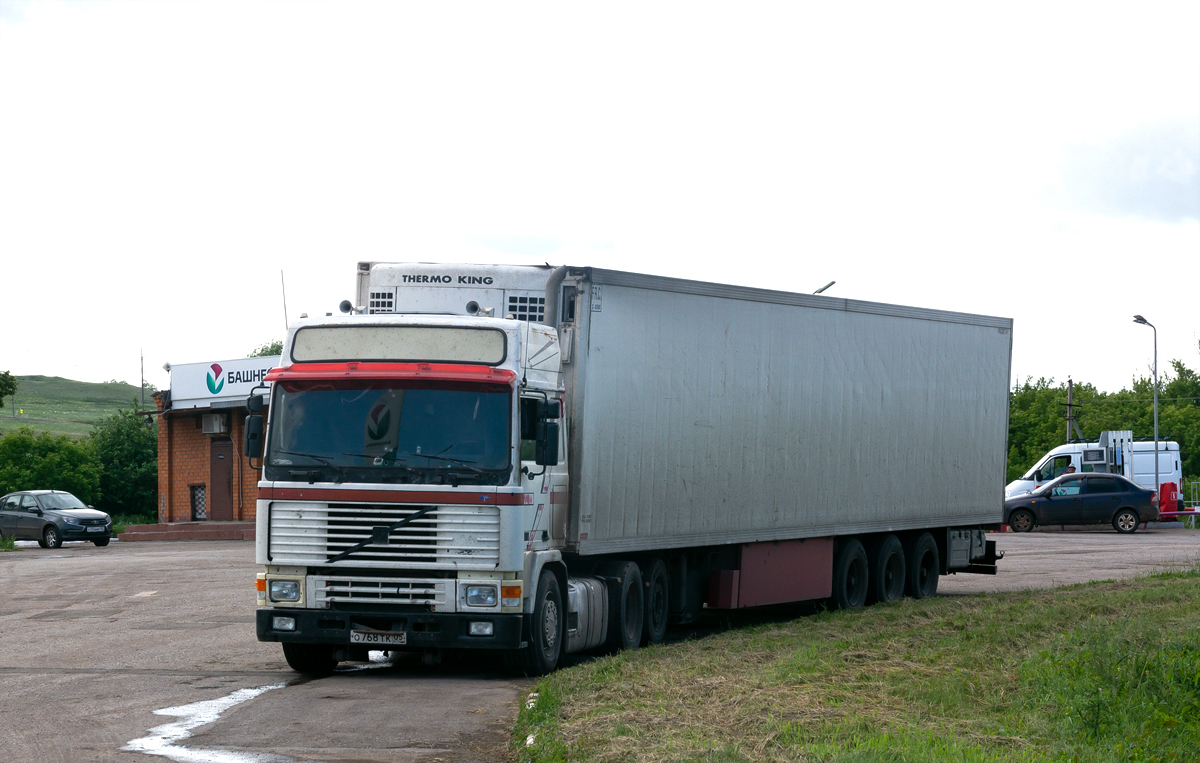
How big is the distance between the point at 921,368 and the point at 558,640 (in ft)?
28.0

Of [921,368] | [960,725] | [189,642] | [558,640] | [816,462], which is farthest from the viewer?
[921,368]

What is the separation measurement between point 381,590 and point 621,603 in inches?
115

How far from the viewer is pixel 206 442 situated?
164 feet

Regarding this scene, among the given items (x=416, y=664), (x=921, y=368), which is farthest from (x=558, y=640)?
(x=921, y=368)

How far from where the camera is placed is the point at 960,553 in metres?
20.7

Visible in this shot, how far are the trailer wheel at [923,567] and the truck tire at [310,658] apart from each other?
986 centimetres

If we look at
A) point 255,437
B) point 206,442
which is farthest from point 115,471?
point 255,437

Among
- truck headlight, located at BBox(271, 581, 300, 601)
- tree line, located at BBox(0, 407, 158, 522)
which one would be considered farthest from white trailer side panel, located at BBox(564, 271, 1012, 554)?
tree line, located at BBox(0, 407, 158, 522)

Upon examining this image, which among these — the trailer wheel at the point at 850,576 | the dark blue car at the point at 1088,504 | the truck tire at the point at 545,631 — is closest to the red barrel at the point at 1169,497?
the dark blue car at the point at 1088,504

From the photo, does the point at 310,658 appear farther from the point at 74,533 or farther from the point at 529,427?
the point at 74,533

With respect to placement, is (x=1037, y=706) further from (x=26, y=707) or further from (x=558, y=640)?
(x=26, y=707)

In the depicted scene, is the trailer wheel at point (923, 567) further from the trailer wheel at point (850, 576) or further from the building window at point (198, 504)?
the building window at point (198, 504)

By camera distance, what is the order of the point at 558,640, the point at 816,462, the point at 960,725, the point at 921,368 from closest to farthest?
the point at 960,725
the point at 558,640
the point at 816,462
the point at 921,368

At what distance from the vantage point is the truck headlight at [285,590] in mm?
11352
